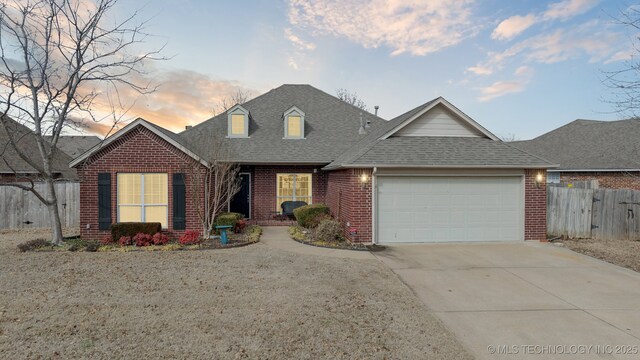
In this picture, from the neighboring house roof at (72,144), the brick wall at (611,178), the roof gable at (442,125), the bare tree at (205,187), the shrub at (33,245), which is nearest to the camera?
the shrub at (33,245)

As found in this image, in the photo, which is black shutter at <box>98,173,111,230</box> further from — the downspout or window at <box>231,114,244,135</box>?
the downspout

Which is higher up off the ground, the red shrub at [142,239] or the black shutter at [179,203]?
the black shutter at [179,203]

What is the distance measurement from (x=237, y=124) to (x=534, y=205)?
43.9 feet

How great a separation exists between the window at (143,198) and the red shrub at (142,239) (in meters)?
0.88

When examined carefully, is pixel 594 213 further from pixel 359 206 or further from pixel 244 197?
pixel 244 197

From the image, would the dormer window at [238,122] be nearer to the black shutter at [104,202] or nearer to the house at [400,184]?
the house at [400,184]

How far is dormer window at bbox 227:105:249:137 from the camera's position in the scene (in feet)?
53.0

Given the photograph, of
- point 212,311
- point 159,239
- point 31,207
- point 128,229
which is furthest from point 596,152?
point 31,207

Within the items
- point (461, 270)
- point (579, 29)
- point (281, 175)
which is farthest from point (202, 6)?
point (579, 29)

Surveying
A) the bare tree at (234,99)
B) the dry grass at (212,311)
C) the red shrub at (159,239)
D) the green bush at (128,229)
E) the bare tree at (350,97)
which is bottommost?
the dry grass at (212,311)

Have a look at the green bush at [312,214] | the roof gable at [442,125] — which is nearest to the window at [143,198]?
the green bush at [312,214]

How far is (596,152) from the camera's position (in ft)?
61.9

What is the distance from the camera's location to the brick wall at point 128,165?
10.8 meters

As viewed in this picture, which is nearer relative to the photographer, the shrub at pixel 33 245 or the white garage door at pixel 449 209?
the shrub at pixel 33 245
